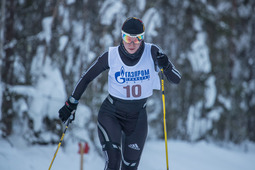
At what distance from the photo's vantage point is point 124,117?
3047mm

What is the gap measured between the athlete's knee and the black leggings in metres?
0.02

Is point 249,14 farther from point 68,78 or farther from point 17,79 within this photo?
point 17,79

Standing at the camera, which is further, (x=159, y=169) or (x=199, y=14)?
(x=199, y=14)

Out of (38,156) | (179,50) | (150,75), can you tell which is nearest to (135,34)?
(150,75)

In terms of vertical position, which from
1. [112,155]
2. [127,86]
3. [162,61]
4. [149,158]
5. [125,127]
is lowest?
[149,158]

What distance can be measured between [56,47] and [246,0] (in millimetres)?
6313

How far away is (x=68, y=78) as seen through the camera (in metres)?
6.83

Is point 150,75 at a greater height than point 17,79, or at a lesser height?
greater

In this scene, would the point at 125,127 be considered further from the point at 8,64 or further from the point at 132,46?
the point at 8,64

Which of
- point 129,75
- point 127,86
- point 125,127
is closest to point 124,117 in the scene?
point 125,127

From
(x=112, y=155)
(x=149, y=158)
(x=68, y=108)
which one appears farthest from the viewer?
(x=149, y=158)

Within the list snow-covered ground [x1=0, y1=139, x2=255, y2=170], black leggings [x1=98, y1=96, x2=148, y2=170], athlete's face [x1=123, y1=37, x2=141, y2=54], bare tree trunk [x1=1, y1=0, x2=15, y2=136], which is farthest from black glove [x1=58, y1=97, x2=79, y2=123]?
bare tree trunk [x1=1, y1=0, x2=15, y2=136]

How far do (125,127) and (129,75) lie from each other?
1.93 feet

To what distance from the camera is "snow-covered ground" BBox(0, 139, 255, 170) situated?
4.64m
